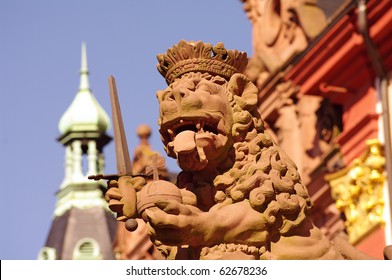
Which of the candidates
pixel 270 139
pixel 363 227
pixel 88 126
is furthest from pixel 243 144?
pixel 88 126

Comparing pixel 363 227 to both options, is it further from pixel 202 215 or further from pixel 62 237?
pixel 62 237

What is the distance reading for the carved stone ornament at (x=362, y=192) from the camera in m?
31.0

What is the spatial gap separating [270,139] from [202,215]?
0.74 metres

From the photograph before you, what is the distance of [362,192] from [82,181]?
37849mm

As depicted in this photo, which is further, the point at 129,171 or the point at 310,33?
the point at 310,33

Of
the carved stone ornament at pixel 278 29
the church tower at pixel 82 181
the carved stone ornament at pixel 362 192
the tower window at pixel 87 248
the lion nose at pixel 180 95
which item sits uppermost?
the church tower at pixel 82 181

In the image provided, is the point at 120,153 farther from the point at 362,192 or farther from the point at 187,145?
the point at 362,192

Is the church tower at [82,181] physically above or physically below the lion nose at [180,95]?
above

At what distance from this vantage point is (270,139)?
38.2 ft

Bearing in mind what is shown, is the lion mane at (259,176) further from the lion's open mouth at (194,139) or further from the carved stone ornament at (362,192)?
the carved stone ornament at (362,192)

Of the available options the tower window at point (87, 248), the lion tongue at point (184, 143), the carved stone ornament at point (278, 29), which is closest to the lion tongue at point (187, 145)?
the lion tongue at point (184, 143)

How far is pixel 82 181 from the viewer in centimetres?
6894

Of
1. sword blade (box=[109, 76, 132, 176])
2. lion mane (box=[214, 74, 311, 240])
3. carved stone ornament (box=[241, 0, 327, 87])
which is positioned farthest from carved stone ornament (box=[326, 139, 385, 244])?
sword blade (box=[109, 76, 132, 176])

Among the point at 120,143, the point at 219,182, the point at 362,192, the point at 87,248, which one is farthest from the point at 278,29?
the point at 120,143
